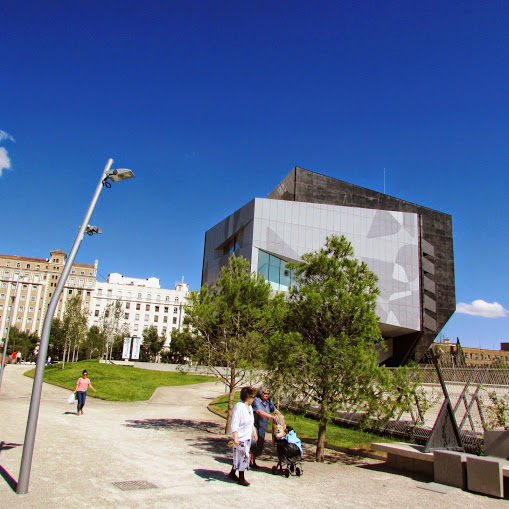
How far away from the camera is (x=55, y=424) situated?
42.7 ft

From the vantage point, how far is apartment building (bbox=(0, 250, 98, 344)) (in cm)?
10094

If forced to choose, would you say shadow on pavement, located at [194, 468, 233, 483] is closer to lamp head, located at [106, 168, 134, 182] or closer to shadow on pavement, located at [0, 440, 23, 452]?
shadow on pavement, located at [0, 440, 23, 452]

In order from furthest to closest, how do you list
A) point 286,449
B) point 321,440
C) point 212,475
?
1. point 321,440
2. point 286,449
3. point 212,475

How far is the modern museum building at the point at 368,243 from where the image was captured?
43125 millimetres

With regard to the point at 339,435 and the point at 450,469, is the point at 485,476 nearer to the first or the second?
the point at 450,469

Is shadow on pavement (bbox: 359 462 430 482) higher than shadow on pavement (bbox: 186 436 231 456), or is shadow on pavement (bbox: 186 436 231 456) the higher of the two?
shadow on pavement (bbox: 359 462 430 482)

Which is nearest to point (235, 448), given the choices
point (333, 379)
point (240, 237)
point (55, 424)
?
point (333, 379)

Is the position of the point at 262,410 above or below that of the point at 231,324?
below

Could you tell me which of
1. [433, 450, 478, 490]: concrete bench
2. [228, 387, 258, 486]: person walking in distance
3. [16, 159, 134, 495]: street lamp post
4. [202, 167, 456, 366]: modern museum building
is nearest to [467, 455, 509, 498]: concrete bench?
[433, 450, 478, 490]: concrete bench

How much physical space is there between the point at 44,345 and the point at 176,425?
918 cm

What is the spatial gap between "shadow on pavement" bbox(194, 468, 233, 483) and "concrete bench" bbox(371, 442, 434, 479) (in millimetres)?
3947

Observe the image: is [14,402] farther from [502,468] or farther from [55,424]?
[502,468]

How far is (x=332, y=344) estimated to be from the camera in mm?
10094

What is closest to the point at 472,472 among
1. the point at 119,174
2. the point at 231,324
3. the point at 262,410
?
the point at 262,410
